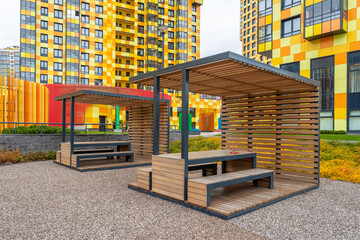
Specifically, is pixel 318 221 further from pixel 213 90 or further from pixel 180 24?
pixel 180 24

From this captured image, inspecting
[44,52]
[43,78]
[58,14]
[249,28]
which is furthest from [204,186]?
[249,28]

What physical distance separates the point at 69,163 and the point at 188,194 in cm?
694

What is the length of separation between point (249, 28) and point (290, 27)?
183 ft

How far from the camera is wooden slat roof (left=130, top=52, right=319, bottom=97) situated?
5121mm

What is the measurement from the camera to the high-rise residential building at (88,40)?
42094 mm

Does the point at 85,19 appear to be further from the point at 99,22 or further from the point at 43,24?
the point at 43,24

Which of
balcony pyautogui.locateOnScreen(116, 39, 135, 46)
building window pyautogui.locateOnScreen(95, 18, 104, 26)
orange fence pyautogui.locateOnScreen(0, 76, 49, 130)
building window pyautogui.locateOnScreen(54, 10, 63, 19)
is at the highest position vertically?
building window pyautogui.locateOnScreen(54, 10, 63, 19)

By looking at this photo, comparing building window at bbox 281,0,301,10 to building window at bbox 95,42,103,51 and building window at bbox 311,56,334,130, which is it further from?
building window at bbox 95,42,103,51

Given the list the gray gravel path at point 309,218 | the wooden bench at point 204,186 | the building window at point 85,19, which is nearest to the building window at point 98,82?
the building window at point 85,19

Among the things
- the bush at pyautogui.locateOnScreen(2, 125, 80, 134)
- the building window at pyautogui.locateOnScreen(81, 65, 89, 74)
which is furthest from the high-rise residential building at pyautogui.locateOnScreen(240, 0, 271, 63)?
the bush at pyautogui.locateOnScreen(2, 125, 80, 134)

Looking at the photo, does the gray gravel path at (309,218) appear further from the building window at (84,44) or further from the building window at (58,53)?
the building window at (58,53)

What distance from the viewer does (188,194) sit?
549 cm

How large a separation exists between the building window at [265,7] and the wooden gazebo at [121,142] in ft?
54.0

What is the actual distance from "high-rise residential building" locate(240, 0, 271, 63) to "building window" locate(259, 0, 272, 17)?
4702 cm
